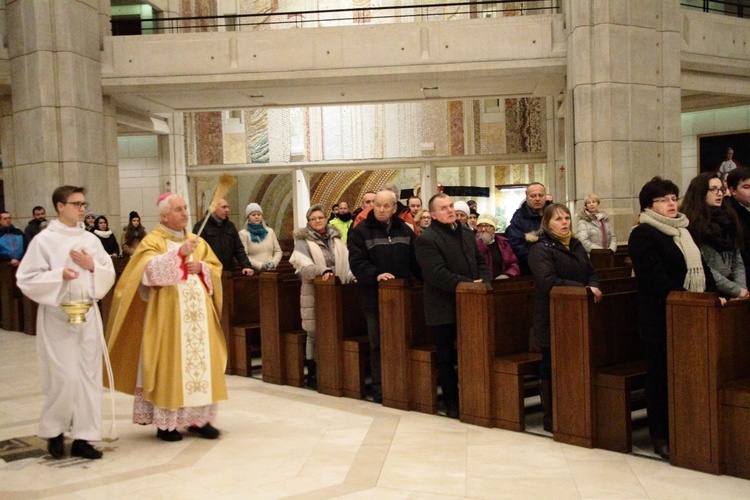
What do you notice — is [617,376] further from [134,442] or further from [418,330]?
[134,442]

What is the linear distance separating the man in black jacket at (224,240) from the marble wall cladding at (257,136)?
10.7 metres

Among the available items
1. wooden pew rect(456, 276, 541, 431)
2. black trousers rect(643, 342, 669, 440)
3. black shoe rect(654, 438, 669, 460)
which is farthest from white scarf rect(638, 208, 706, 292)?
wooden pew rect(456, 276, 541, 431)

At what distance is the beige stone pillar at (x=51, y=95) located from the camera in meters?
13.1

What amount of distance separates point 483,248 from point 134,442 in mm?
3065

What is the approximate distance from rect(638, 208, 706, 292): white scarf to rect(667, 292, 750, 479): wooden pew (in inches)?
8.2

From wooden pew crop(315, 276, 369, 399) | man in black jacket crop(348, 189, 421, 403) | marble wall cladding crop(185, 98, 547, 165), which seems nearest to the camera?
man in black jacket crop(348, 189, 421, 403)

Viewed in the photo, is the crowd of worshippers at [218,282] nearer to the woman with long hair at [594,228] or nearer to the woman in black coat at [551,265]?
the woman in black coat at [551,265]

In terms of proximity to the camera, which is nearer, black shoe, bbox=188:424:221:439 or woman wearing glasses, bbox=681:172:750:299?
woman wearing glasses, bbox=681:172:750:299

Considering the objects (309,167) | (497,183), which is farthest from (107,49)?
(497,183)

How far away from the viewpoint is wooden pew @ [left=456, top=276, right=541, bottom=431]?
5.22 m

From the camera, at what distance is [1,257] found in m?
11.1

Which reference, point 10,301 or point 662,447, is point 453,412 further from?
point 10,301

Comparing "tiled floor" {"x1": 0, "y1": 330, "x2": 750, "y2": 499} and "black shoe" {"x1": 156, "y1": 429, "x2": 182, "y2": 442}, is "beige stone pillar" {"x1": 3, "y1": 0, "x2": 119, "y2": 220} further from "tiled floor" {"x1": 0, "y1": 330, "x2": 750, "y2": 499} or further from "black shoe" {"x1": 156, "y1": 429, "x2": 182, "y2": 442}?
"black shoe" {"x1": 156, "y1": 429, "x2": 182, "y2": 442}

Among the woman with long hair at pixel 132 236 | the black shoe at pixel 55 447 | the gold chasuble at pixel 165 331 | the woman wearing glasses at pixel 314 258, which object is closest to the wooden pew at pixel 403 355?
the woman wearing glasses at pixel 314 258
